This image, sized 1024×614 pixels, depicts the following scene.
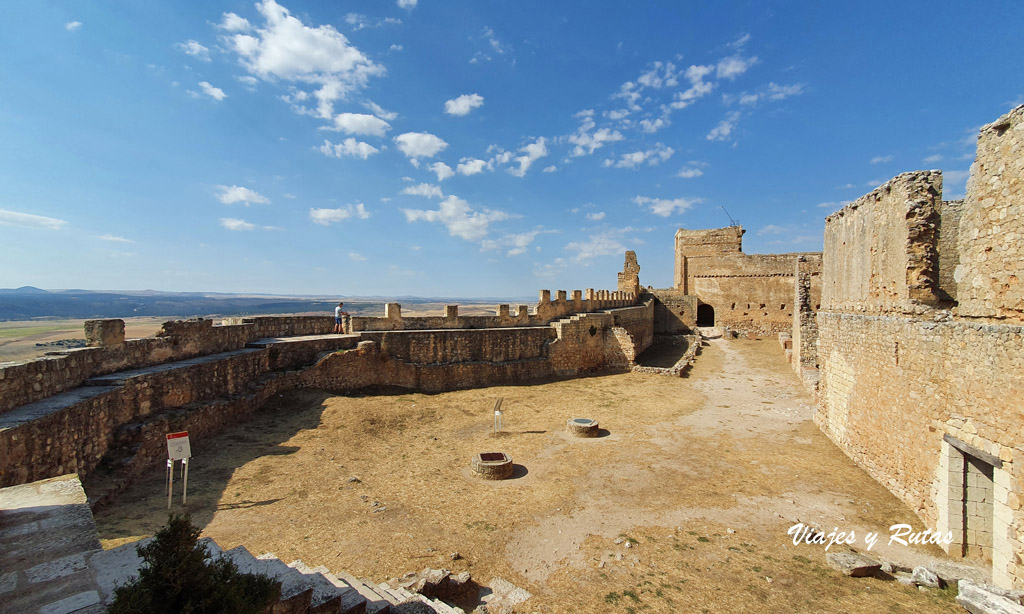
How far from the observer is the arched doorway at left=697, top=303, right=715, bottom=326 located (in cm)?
2694

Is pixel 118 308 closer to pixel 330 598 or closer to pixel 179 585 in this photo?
pixel 330 598

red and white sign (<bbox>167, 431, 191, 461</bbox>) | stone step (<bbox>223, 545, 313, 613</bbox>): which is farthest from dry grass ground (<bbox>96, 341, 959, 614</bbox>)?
stone step (<bbox>223, 545, 313, 613</bbox>)

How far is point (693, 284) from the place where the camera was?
26719mm

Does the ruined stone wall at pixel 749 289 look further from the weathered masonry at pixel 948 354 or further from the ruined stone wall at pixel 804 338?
the weathered masonry at pixel 948 354

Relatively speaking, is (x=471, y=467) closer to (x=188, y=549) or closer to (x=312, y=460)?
(x=312, y=460)

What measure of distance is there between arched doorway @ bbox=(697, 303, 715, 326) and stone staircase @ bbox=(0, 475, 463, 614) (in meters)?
26.2

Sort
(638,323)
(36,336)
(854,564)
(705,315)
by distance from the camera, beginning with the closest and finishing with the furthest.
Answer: (854,564), (638,323), (36,336), (705,315)

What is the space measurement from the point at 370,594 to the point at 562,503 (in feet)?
11.0

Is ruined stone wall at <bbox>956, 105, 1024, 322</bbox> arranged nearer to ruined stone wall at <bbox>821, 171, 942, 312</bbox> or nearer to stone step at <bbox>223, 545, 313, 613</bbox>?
ruined stone wall at <bbox>821, 171, 942, 312</bbox>

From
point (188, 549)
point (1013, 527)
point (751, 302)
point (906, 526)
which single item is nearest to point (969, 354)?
point (1013, 527)

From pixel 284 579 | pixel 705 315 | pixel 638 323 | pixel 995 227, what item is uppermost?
pixel 995 227

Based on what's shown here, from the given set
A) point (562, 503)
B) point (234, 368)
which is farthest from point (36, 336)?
point (562, 503)

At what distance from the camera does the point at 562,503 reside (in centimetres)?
666

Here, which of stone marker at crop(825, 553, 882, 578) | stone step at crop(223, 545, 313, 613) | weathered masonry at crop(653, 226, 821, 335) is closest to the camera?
stone step at crop(223, 545, 313, 613)
